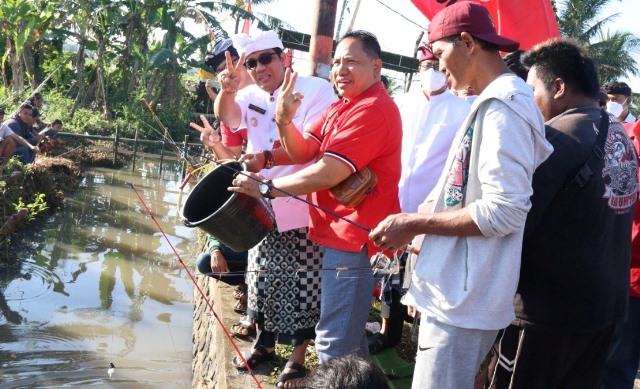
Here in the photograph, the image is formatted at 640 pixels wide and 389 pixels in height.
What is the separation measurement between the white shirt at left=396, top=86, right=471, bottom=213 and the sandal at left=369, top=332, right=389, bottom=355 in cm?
103

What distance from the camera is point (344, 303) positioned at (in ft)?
9.52

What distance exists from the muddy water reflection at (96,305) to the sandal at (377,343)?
2.43 metres

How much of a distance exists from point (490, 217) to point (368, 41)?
1.43 meters

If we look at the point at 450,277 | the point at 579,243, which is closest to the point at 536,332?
the point at 579,243

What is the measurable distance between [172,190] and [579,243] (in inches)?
543

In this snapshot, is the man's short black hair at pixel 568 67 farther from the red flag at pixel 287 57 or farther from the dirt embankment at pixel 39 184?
the dirt embankment at pixel 39 184

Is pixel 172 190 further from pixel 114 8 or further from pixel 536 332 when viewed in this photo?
pixel 536 332

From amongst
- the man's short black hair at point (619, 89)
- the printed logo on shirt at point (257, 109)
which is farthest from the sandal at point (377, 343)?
the man's short black hair at point (619, 89)

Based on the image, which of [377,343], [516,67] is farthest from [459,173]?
[377,343]

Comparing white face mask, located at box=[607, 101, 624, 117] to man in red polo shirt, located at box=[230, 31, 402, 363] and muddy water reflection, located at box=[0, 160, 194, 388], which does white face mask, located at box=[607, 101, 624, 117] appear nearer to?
man in red polo shirt, located at box=[230, 31, 402, 363]

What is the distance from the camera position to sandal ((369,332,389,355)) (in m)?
4.15

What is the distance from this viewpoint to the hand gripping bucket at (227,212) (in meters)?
3.02

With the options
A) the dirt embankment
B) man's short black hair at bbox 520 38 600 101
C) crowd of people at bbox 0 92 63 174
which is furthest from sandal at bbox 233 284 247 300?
crowd of people at bbox 0 92 63 174

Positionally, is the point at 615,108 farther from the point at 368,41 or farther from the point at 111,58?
the point at 111,58
